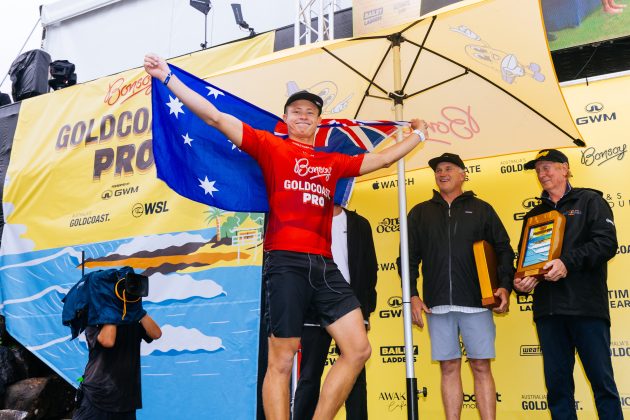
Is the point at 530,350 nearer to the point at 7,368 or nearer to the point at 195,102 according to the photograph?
the point at 195,102

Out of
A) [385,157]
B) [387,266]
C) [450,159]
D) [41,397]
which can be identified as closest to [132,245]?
[41,397]

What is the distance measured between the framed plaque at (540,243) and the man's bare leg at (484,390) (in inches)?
22.6

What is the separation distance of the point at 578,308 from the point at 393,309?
173 cm

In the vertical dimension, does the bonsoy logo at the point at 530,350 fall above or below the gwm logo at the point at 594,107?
below

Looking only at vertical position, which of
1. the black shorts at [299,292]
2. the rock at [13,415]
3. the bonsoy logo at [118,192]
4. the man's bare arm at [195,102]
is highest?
the bonsoy logo at [118,192]

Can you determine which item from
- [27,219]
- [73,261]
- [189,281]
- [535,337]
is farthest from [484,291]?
[27,219]

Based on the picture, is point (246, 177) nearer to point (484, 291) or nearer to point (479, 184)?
point (484, 291)

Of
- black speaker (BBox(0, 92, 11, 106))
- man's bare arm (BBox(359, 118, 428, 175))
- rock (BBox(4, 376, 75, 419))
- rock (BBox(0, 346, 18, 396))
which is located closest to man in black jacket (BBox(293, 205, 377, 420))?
man's bare arm (BBox(359, 118, 428, 175))

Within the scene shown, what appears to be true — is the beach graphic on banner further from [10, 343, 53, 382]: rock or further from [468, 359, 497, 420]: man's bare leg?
[468, 359, 497, 420]: man's bare leg

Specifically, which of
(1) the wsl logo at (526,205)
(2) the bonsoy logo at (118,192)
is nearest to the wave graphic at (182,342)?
(2) the bonsoy logo at (118,192)

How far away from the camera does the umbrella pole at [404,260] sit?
3.25m

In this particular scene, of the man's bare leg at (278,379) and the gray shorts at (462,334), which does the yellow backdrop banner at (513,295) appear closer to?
the gray shorts at (462,334)

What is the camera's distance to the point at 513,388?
14.7 ft

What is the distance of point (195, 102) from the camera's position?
2797mm
